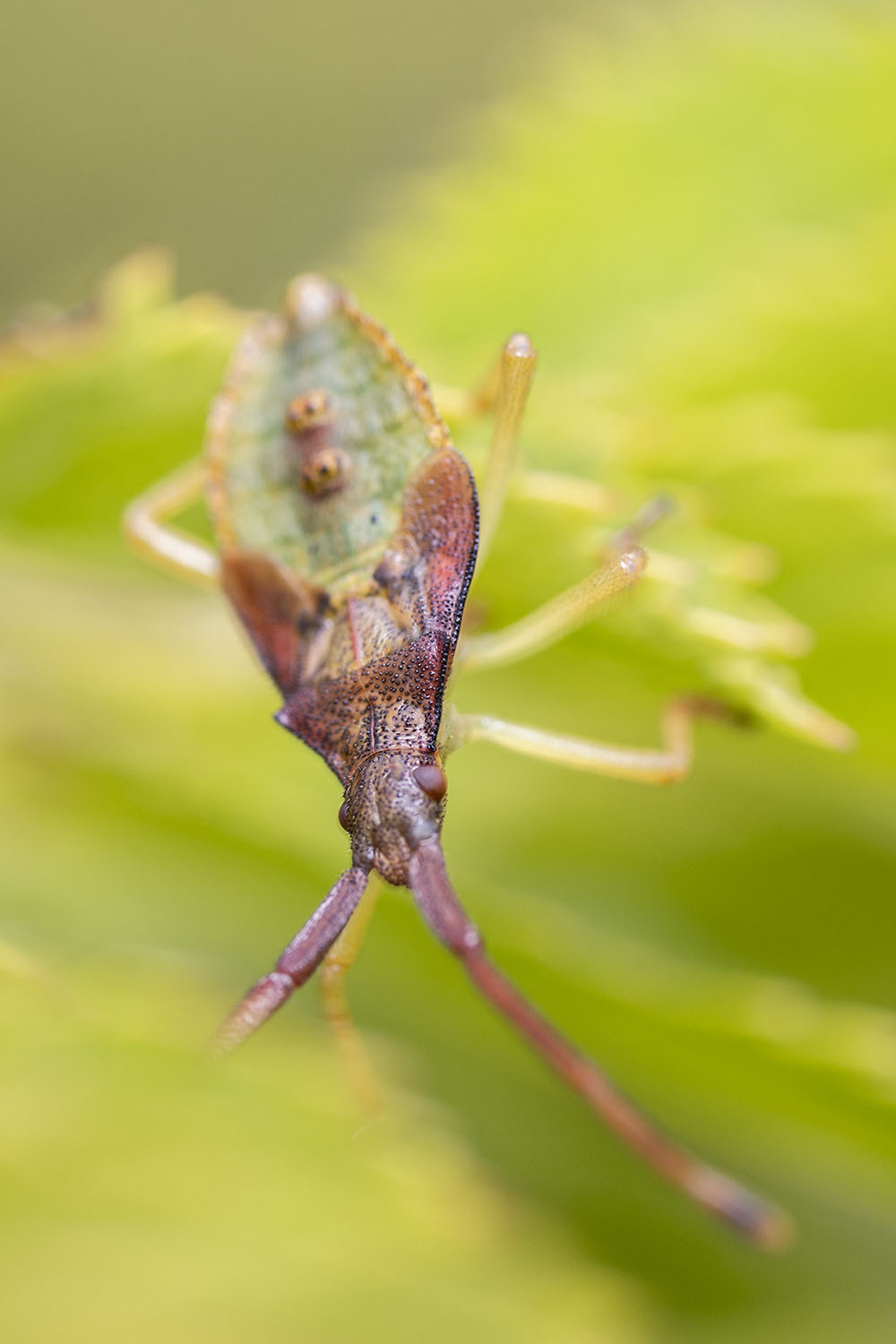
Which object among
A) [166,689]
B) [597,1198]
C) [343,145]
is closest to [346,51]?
[343,145]

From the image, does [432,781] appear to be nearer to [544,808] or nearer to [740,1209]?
[544,808]

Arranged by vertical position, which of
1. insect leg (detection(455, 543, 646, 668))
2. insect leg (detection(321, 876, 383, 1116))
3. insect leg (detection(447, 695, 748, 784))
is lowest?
insect leg (detection(321, 876, 383, 1116))

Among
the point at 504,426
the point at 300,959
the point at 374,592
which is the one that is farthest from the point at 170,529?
the point at 300,959

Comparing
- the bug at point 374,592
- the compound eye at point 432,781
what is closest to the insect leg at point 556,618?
the bug at point 374,592

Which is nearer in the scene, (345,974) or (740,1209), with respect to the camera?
(740,1209)

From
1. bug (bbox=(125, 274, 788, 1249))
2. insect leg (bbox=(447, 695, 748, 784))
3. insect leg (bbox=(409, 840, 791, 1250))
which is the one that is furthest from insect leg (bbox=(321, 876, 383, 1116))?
insect leg (bbox=(447, 695, 748, 784))

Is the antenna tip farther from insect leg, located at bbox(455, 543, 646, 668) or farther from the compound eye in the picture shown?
insect leg, located at bbox(455, 543, 646, 668)

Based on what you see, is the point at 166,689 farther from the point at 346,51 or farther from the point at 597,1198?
the point at 346,51
